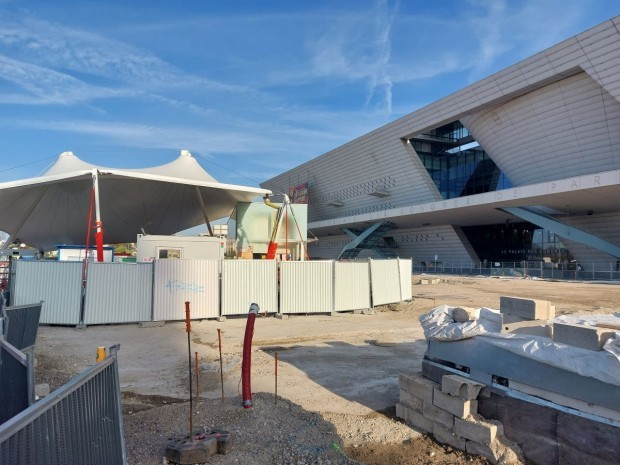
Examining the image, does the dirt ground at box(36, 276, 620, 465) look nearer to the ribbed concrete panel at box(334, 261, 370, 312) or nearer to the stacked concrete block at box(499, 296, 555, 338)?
the ribbed concrete panel at box(334, 261, 370, 312)

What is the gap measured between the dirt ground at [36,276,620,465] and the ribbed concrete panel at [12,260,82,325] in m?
0.48

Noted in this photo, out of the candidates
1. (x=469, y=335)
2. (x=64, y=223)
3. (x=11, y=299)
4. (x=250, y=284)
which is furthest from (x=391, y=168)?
(x=469, y=335)

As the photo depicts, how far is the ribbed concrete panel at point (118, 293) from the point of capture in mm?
12516

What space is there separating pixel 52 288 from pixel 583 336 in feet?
42.6

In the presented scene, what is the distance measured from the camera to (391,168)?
5172cm

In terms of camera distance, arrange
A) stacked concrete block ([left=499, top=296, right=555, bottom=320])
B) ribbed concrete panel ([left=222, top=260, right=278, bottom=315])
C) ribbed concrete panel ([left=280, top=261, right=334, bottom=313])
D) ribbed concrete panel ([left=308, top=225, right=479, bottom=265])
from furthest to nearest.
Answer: ribbed concrete panel ([left=308, top=225, right=479, bottom=265]) < ribbed concrete panel ([left=280, top=261, right=334, bottom=313]) < ribbed concrete panel ([left=222, top=260, right=278, bottom=315]) < stacked concrete block ([left=499, top=296, right=555, bottom=320])

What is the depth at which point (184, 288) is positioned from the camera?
1338cm

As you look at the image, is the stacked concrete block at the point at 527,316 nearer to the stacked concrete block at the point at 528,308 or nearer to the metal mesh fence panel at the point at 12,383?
the stacked concrete block at the point at 528,308

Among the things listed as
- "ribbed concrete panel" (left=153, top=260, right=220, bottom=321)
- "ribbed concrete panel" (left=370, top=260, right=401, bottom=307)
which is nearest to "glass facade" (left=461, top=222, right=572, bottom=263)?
"ribbed concrete panel" (left=370, top=260, right=401, bottom=307)

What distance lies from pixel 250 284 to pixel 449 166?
150 ft

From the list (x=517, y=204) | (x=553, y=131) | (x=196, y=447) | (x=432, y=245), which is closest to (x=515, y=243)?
(x=432, y=245)

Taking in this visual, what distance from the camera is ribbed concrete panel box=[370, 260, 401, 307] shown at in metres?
16.5

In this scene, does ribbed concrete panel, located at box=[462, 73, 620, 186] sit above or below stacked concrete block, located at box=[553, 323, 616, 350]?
above

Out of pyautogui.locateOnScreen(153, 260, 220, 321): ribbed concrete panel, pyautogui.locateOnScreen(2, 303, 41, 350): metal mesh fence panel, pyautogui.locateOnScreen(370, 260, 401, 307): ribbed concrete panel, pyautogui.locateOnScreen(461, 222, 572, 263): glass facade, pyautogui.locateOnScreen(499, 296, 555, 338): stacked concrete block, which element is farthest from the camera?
pyautogui.locateOnScreen(461, 222, 572, 263): glass facade
